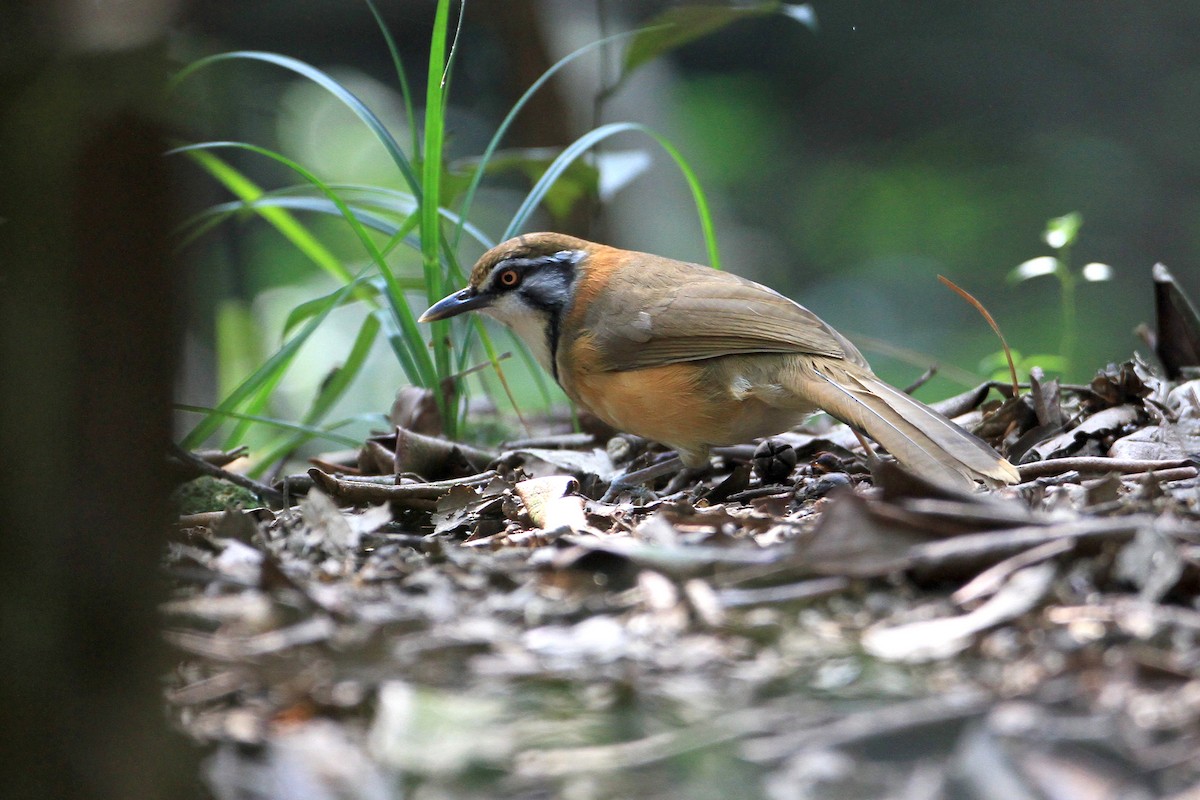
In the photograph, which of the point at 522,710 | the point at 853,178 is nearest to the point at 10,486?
the point at 522,710

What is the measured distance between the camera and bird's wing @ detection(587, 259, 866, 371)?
455cm

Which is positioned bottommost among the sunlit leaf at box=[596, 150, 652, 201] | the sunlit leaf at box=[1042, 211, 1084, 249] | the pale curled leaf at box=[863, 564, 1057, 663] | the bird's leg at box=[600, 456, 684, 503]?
the bird's leg at box=[600, 456, 684, 503]

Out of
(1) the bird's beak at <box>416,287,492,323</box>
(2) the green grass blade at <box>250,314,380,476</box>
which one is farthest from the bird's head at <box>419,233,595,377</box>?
(2) the green grass blade at <box>250,314,380,476</box>

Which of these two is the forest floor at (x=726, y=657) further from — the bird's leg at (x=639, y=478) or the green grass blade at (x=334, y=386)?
the green grass blade at (x=334, y=386)

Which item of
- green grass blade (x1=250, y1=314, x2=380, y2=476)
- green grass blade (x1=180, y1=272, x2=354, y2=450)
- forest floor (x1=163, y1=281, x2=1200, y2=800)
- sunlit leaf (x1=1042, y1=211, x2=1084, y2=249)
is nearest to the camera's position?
forest floor (x1=163, y1=281, x2=1200, y2=800)

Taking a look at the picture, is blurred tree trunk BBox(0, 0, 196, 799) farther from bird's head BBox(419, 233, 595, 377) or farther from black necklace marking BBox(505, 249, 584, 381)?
black necklace marking BBox(505, 249, 584, 381)

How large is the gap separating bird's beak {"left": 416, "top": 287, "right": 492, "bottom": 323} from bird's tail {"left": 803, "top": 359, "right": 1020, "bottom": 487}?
1.55 m

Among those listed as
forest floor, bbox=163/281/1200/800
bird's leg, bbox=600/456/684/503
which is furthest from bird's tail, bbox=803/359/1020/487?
bird's leg, bbox=600/456/684/503

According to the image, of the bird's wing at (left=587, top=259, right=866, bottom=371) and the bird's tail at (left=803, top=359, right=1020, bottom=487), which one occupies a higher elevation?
the bird's wing at (left=587, top=259, right=866, bottom=371)

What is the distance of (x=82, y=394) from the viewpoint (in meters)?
1.95

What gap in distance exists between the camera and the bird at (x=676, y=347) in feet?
14.2

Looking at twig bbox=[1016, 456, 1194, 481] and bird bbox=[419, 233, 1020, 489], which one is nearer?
twig bbox=[1016, 456, 1194, 481]

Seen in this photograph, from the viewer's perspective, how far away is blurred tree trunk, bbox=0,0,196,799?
1868 millimetres

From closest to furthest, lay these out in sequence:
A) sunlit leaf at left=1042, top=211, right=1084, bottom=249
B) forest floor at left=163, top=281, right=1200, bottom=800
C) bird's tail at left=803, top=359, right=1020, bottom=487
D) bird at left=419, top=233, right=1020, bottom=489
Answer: forest floor at left=163, top=281, right=1200, bottom=800, bird's tail at left=803, top=359, right=1020, bottom=487, bird at left=419, top=233, right=1020, bottom=489, sunlit leaf at left=1042, top=211, right=1084, bottom=249
